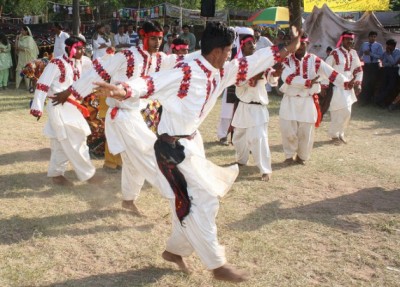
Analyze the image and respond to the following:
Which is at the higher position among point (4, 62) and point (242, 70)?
point (242, 70)

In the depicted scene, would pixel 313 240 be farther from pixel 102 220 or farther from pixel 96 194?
pixel 96 194

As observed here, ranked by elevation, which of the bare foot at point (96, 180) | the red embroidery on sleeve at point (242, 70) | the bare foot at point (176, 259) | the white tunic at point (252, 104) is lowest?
the bare foot at point (96, 180)

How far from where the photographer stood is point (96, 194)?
19.0 ft

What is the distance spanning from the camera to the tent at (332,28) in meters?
15.1

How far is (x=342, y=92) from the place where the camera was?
9047mm

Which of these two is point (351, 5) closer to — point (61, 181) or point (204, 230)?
point (61, 181)

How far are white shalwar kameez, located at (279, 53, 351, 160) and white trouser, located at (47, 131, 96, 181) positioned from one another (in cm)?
291

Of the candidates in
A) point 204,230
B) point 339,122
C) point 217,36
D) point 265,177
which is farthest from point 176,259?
point 339,122

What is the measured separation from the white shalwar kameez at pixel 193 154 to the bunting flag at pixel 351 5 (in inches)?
548

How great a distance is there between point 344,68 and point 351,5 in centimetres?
860

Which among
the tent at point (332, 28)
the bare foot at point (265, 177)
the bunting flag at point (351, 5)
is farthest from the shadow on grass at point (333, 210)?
the bunting flag at point (351, 5)

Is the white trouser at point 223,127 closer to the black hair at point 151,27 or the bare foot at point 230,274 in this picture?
the black hair at point 151,27

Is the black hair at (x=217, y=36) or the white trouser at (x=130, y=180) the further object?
the white trouser at (x=130, y=180)

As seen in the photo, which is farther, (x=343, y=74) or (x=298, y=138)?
(x=343, y=74)
